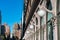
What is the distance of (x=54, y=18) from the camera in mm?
9453

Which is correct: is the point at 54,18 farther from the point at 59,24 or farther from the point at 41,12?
the point at 41,12

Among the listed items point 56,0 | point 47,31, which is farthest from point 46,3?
point 56,0

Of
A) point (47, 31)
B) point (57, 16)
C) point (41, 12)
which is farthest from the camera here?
point (47, 31)

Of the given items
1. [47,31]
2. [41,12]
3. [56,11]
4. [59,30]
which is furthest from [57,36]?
[47,31]

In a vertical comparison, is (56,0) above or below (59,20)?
above

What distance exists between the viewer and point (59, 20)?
9.43m

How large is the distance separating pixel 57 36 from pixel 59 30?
204 mm

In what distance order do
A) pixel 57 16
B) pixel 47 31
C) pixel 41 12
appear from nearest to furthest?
pixel 57 16, pixel 41 12, pixel 47 31

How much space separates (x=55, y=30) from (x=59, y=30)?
133 millimetres

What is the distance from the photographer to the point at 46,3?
41.7 feet

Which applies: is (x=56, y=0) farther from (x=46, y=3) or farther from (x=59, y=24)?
(x=46, y=3)

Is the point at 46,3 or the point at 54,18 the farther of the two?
the point at 46,3

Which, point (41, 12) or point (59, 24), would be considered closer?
point (59, 24)

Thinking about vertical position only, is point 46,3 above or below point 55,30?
above
